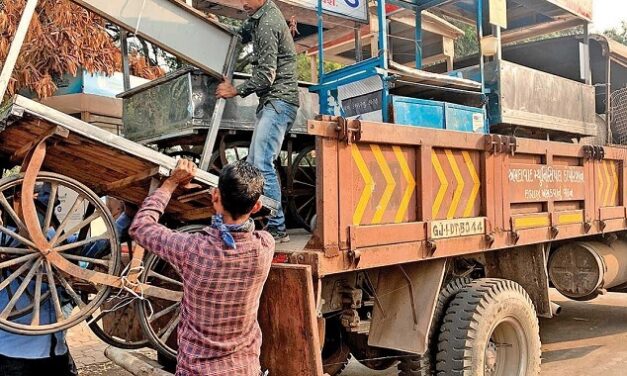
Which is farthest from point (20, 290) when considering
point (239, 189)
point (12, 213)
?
point (239, 189)

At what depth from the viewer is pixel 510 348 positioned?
13.0ft

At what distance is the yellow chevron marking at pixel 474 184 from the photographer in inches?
143

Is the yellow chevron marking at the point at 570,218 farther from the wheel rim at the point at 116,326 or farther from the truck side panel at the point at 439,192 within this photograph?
the wheel rim at the point at 116,326

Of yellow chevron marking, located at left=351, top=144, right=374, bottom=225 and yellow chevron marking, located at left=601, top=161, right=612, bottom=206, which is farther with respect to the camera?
yellow chevron marking, located at left=601, top=161, right=612, bottom=206

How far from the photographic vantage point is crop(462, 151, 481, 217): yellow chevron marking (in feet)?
11.9

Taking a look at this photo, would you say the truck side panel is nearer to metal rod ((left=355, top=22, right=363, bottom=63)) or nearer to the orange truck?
the orange truck

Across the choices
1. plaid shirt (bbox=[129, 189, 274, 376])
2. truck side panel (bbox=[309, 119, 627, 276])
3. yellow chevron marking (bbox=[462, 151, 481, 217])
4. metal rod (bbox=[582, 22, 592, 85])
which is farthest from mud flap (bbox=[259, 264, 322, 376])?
metal rod (bbox=[582, 22, 592, 85])

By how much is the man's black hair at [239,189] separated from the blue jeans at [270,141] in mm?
1081

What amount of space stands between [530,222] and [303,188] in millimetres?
1795

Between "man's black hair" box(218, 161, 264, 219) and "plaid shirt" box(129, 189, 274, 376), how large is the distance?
10 cm

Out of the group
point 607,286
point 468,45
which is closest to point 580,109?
point 607,286

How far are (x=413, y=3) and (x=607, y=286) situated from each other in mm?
3579

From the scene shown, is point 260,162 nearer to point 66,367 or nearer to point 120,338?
point 120,338

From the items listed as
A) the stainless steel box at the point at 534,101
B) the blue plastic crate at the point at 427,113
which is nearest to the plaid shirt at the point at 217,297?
the blue plastic crate at the point at 427,113
